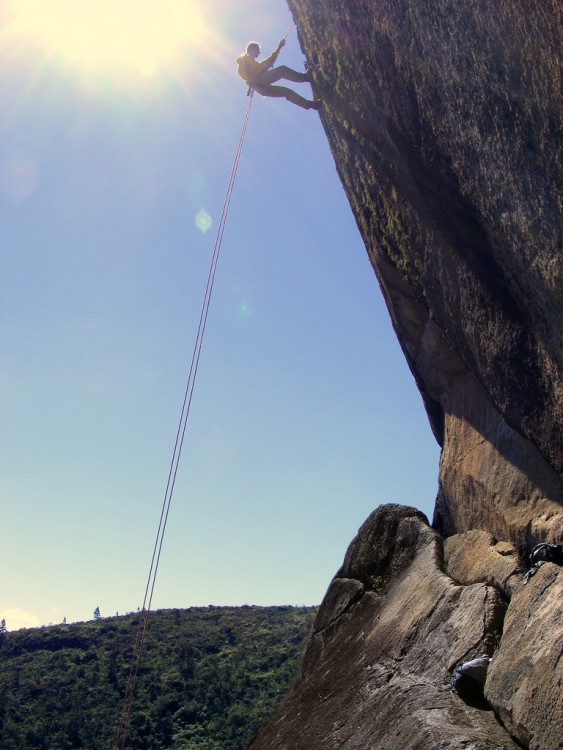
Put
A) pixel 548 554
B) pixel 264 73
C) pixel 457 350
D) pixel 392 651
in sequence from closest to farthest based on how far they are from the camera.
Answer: pixel 548 554, pixel 392 651, pixel 457 350, pixel 264 73

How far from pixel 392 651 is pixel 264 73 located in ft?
27.1

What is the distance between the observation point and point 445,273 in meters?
7.36

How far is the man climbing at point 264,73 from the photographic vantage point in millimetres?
10188

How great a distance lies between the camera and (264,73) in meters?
10.5

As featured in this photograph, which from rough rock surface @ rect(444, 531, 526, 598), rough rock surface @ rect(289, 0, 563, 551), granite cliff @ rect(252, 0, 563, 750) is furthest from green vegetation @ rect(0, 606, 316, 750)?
rough rock surface @ rect(444, 531, 526, 598)

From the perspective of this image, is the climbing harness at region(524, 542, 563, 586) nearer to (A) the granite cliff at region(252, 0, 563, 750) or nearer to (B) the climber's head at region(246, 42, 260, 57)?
(A) the granite cliff at region(252, 0, 563, 750)

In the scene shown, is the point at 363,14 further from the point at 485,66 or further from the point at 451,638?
the point at 451,638

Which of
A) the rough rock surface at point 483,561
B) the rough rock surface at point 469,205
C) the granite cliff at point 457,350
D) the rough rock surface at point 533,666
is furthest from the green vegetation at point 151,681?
the rough rock surface at point 533,666

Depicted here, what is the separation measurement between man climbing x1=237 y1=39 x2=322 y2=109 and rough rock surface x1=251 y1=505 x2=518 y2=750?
Answer: 6152 millimetres

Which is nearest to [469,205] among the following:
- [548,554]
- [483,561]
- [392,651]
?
[548,554]

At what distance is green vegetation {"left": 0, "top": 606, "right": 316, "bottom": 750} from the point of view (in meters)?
37.5

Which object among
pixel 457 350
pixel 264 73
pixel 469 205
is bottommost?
pixel 457 350

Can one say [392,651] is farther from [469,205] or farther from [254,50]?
[254,50]

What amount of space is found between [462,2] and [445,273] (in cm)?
278
